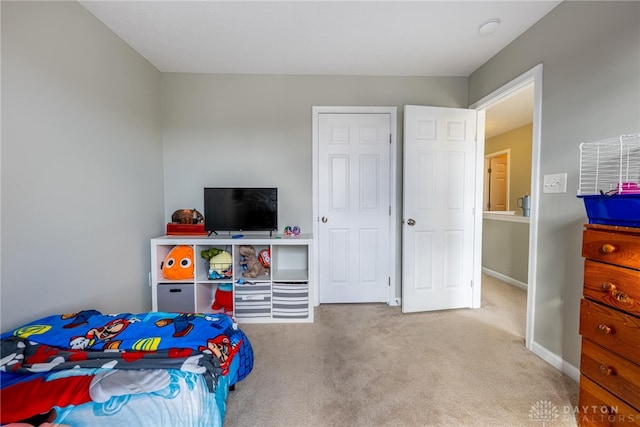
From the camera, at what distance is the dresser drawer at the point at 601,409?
1.04m

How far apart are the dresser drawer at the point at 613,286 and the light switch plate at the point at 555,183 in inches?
28.5

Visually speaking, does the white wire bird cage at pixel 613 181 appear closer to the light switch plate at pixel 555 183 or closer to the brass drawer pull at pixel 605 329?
the light switch plate at pixel 555 183

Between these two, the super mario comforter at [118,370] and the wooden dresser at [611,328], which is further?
the wooden dresser at [611,328]

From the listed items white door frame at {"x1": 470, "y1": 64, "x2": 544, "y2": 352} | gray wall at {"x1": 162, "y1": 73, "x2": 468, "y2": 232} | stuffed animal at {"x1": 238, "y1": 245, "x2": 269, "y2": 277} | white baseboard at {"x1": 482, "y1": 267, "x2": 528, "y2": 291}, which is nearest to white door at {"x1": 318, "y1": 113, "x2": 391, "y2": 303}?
gray wall at {"x1": 162, "y1": 73, "x2": 468, "y2": 232}

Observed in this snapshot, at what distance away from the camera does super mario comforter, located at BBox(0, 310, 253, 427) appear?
0.87 metres

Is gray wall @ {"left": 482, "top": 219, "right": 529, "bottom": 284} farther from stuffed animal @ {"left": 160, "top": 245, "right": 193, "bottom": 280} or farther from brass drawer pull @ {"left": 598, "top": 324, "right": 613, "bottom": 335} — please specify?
stuffed animal @ {"left": 160, "top": 245, "right": 193, "bottom": 280}

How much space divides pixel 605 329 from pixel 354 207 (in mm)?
2010

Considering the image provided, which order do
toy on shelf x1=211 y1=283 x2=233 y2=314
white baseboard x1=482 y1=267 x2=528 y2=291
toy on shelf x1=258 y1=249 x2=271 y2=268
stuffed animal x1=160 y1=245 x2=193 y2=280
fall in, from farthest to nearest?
white baseboard x1=482 y1=267 x2=528 y2=291 → toy on shelf x1=258 y1=249 x2=271 y2=268 → toy on shelf x1=211 y1=283 x2=233 y2=314 → stuffed animal x1=160 y1=245 x2=193 y2=280

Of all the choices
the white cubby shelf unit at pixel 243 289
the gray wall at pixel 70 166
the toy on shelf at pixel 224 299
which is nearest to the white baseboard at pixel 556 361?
the white cubby shelf unit at pixel 243 289

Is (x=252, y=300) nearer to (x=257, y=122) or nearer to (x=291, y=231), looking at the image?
(x=291, y=231)

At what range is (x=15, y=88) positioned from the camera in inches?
54.6

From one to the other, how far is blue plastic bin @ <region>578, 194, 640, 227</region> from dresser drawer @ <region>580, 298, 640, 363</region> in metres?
0.38

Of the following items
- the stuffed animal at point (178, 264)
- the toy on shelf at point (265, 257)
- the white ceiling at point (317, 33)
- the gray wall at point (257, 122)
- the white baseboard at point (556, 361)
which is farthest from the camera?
the gray wall at point (257, 122)

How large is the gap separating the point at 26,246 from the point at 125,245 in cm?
78
